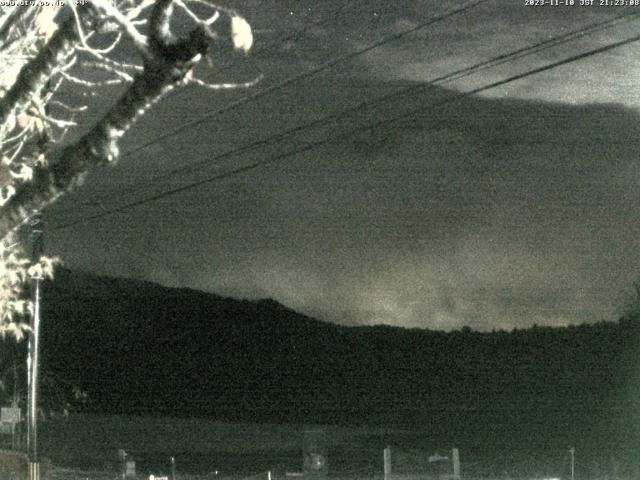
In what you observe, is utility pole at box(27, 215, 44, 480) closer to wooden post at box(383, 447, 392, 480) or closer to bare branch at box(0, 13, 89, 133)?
wooden post at box(383, 447, 392, 480)

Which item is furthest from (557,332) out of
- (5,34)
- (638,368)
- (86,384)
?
(5,34)

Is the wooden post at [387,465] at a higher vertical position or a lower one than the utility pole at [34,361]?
lower

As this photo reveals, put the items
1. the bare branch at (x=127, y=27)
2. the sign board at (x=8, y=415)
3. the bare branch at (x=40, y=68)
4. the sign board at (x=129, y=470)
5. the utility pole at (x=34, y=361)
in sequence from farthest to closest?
the sign board at (x=8, y=415)
the sign board at (x=129, y=470)
the utility pole at (x=34, y=361)
the bare branch at (x=40, y=68)
the bare branch at (x=127, y=27)

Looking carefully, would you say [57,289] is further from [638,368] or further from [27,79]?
[27,79]

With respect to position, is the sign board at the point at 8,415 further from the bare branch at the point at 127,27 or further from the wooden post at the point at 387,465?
the bare branch at the point at 127,27

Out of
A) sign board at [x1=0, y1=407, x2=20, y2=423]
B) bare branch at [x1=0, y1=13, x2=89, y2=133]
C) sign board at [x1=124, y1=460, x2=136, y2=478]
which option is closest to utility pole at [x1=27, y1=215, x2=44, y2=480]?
sign board at [x1=124, y1=460, x2=136, y2=478]

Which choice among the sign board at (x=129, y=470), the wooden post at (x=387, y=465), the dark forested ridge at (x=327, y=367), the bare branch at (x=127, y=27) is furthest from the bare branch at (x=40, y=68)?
the dark forested ridge at (x=327, y=367)

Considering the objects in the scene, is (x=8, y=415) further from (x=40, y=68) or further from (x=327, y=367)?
(x=327, y=367)

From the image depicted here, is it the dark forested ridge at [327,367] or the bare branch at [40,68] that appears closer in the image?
the bare branch at [40,68]

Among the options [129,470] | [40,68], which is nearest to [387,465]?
[129,470]
